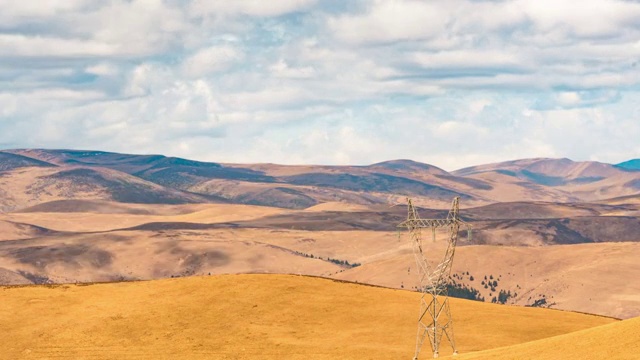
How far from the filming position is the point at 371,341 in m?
71.7

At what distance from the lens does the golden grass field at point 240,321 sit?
224 feet

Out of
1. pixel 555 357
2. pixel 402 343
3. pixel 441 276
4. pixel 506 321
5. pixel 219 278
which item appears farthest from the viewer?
pixel 219 278

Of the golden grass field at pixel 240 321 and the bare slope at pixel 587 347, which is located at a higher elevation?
the bare slope at pixel 587 347

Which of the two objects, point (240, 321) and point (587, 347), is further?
point (240, 321)

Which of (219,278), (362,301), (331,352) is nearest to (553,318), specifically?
(362,301)

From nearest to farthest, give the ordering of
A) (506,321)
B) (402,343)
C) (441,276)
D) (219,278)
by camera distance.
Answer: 1. (441,276)
2. (402,343)
3. (506,321)
4. (219,278)

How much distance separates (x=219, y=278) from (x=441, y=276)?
29.0m

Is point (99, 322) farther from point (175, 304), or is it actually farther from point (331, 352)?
point (331, 352)

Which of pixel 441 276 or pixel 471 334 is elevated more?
pixel 441 276

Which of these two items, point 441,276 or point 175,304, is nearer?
point 441,276

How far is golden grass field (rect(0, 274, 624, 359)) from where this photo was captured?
68.4m

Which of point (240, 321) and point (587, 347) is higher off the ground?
point (587, 347)

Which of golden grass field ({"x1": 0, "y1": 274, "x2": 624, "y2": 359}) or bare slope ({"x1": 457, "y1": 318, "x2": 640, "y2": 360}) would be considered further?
golden grass field ({"x1": 0, "y1": 274, "x2": 624, "y2": 359})

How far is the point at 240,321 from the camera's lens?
75.9m
